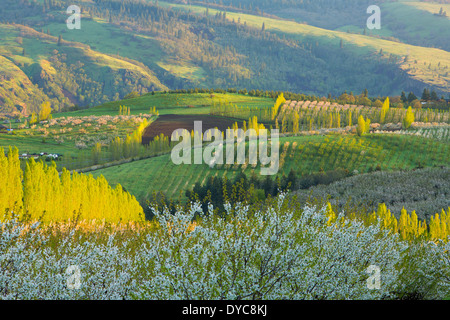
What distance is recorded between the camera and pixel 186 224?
829 inches

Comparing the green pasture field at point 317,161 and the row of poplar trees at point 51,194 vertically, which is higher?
the row of poplar trees at point 51,194

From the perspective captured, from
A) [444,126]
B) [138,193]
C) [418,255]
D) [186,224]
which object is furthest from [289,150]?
[186,224]

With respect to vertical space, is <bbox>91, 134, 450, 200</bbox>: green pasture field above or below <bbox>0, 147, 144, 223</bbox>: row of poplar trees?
below

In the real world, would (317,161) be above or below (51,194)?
below

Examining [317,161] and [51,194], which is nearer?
[51,194]

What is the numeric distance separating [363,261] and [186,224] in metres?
9.95

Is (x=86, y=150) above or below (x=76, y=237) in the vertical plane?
below

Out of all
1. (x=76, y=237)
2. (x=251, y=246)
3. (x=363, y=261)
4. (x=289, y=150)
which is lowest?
(x=289, y=150)

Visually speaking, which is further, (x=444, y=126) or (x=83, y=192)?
(x=444, y=126)

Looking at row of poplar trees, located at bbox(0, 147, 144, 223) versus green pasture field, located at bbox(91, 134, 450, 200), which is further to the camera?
green pasture field, located at bbox(91, 134, 450, 200)

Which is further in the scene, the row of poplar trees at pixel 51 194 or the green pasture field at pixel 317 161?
the green pasture field at pixel 317 161
